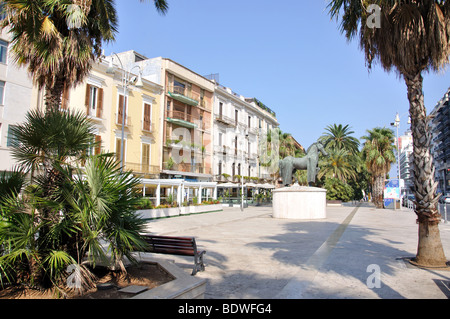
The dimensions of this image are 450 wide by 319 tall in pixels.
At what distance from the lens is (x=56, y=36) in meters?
7.60

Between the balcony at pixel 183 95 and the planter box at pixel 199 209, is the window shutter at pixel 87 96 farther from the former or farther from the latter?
the planter box at pixel 199 209

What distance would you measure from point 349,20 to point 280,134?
136ft

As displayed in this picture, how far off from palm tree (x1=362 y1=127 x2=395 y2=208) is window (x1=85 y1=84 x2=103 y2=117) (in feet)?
88.6

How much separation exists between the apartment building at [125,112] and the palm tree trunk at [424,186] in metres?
19.0

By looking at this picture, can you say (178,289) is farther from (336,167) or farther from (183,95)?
(336,167)

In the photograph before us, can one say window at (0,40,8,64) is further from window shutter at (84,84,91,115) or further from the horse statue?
the horse statue

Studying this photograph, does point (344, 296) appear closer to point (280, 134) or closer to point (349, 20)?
point (349, 20)

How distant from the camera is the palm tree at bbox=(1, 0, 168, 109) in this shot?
287 inches

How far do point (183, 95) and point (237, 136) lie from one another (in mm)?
13323

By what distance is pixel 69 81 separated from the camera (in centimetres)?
832

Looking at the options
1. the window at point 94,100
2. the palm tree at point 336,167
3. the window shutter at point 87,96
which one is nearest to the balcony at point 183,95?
the window at point 94,100

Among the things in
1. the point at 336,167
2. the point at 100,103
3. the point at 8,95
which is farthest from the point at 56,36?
the point at 336,167

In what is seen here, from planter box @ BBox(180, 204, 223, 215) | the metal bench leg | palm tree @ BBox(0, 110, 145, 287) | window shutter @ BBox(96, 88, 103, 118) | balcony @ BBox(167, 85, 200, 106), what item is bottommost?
planter box @ BBox(180, 204, 223, 215)

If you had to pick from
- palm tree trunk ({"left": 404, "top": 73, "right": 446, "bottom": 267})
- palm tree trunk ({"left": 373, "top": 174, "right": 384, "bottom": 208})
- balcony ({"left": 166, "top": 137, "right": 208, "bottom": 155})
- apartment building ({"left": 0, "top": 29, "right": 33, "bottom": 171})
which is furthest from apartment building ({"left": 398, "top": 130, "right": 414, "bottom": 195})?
balcony ({"left": 166, "top": 137, "right": 208, "bottom": 155})
